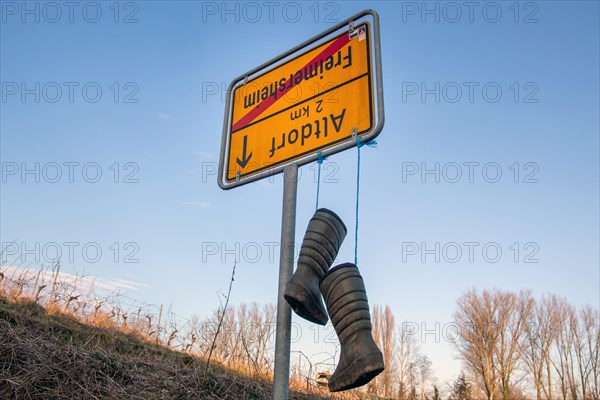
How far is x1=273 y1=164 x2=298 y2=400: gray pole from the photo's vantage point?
174 cm

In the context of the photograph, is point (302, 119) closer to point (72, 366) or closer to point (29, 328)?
point (72, 366)

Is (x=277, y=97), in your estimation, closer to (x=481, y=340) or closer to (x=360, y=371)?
(x=360, y=371)

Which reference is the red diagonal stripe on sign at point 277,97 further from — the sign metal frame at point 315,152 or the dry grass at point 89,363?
the dry grass at point 89,363

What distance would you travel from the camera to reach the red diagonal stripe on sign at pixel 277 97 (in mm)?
2273

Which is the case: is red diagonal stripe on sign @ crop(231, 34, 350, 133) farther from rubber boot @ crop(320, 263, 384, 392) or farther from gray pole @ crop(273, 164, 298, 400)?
rubber boot @ crop(320, 263, 384, 392)

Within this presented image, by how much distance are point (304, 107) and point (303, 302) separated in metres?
1.02

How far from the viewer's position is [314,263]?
1794mm

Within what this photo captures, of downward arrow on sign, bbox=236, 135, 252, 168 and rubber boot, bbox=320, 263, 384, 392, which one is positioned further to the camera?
downward arrow on sign, bbox=236, 135, 252, 168

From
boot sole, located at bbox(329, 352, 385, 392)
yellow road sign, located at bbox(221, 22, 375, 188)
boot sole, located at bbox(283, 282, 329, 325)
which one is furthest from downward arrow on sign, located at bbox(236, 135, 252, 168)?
boot sole, located at bbox(329, 352, 385, 392)

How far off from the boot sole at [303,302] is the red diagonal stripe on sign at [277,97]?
3.74 ft

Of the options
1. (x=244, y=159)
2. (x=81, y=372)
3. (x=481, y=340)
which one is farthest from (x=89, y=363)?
(x=481, y=340)

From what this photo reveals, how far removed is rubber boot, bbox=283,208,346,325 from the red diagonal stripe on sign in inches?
32.0

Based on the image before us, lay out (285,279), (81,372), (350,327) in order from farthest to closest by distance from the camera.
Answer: (81,372), (285,279), (350,327)

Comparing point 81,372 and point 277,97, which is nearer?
point 277,97
